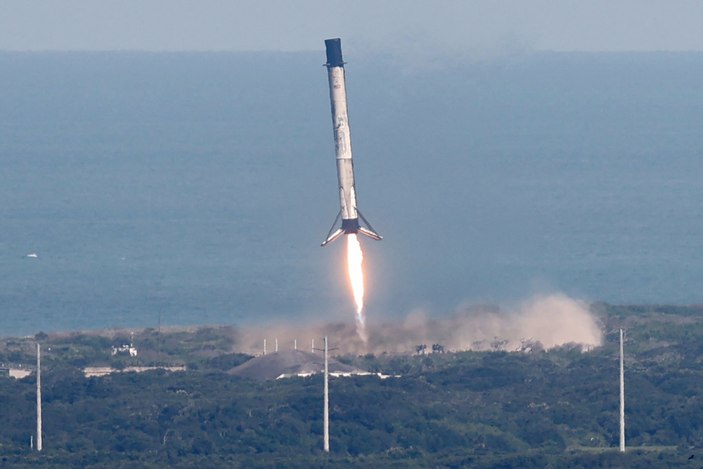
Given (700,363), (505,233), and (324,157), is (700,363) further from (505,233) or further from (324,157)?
(324,157)

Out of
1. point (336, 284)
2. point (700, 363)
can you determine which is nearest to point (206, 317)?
point (336, 284)

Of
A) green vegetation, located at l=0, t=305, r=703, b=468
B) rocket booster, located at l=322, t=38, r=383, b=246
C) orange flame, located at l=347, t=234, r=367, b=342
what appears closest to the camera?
green vegetation, located at l=0, t=305, r=703, b=468

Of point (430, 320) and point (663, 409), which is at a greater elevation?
point (430, 320)

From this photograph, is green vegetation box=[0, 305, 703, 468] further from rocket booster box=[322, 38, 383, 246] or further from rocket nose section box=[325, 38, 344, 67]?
rocket nose section box=[325, 38, 344, 67]

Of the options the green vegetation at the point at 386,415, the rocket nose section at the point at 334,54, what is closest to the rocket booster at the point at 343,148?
the rocket nose section at the point at 334,54

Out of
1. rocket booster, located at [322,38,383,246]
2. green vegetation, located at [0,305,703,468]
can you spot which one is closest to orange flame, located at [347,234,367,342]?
green vegetation, located at [0,305,703,468]

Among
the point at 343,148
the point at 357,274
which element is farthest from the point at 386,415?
the point at 343,148
